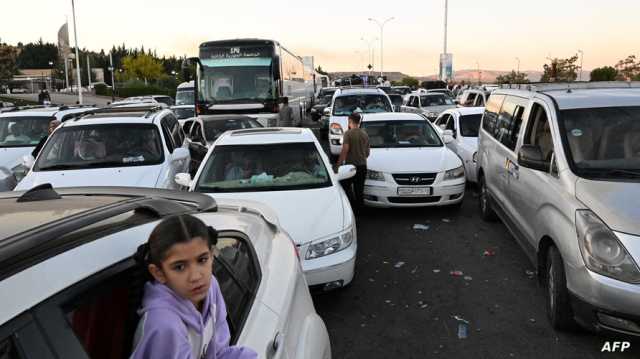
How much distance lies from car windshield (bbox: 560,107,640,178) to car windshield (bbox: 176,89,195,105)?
80.1 ft

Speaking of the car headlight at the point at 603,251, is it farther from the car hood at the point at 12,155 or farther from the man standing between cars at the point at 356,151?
the car hood at the point at 12,155

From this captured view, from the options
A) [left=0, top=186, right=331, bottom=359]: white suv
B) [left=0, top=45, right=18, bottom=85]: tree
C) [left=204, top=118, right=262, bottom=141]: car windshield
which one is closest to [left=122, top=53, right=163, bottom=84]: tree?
[left=0, top=45, right=18, bottom=85]: tree

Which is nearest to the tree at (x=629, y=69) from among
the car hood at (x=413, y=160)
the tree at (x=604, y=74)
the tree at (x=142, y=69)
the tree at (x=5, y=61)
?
the tree at (x=604, y=74)

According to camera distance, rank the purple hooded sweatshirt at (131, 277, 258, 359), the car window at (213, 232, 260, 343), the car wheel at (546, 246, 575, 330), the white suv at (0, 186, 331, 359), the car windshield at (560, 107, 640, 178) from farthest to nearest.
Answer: the car windshield at (560, 107, 640, 178) → the car wheel at (546, 246, 575, 330) → the car window at (213, 232, 260, 343) → the purple hooded sweatshirt at (131, 277, 258, 359) → the white suv at (0, 186, 331, 359)

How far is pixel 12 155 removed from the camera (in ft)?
35.2

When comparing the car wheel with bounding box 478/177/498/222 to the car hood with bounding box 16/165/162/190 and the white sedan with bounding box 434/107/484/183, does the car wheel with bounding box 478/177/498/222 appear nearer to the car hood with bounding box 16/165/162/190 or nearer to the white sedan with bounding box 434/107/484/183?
the white sedan with bounding box 434/107/484/183

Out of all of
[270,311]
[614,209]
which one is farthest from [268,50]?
[270,311]

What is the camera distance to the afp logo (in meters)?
4.25

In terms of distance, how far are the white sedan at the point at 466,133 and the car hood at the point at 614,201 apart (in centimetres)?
632

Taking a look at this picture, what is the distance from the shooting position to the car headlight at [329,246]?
16.6 ft

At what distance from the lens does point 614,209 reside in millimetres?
4000

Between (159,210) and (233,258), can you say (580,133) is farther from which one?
(159,210)

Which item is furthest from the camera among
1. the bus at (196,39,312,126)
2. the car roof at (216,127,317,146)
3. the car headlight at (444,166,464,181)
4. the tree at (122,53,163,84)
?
the tree at (122,53,163,84)

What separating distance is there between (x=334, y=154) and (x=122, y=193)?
1223 cm
